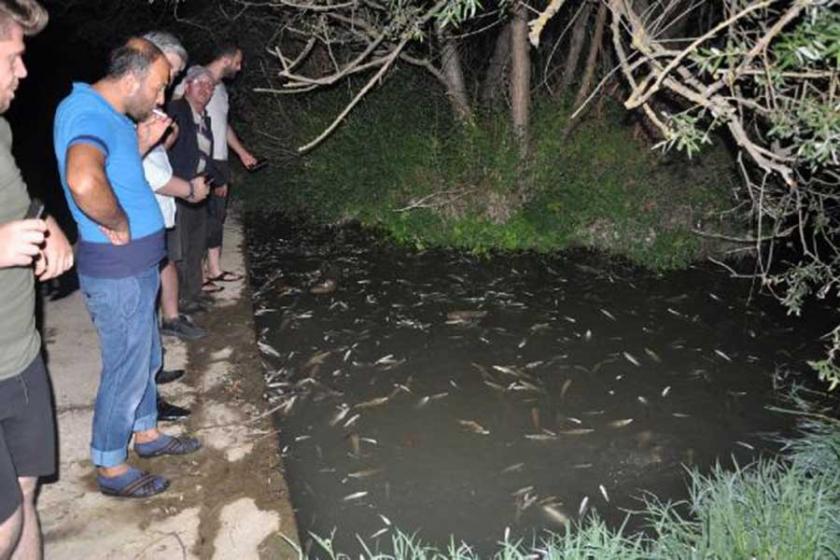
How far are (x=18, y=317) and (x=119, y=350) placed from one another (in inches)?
42.8

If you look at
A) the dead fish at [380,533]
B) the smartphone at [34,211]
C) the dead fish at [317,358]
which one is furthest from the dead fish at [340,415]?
the smartphone at [34,211]

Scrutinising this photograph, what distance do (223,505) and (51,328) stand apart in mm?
3195

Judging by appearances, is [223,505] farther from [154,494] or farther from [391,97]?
[391,97]

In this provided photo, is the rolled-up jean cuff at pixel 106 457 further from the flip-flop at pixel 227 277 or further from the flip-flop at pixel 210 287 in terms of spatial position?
the flip-flop at pixel 227 277

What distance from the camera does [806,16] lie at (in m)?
2.31

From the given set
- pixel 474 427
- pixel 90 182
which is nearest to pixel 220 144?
pixel 90 182

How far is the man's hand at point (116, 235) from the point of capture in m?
3.50

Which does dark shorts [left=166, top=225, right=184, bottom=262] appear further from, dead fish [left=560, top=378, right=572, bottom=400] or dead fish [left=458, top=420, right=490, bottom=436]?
dead fish [left=560, top=378, right=572, bottom=400]


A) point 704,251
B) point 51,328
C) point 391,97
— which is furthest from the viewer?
point 391,97

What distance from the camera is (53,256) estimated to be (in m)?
2.81

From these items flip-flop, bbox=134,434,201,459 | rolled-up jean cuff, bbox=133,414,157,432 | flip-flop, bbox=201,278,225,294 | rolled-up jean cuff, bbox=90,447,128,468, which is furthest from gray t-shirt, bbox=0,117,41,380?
flip-flop, bbox=201,278,225,294

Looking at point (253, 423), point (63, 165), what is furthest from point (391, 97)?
point (63, 165)

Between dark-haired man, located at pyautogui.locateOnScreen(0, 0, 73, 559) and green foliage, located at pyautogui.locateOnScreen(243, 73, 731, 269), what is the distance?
6.87 meters

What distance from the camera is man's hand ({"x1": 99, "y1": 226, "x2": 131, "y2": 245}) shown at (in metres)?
3.50
